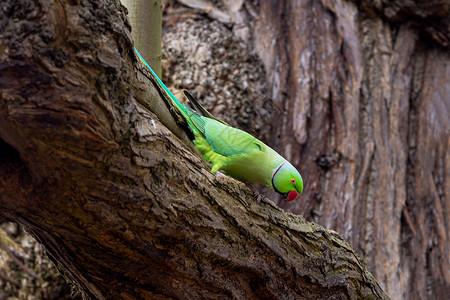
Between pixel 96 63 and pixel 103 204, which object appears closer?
pixel 96 63

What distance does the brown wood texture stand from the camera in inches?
144

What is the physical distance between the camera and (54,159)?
46.9 inches

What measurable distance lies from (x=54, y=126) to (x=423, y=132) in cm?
380

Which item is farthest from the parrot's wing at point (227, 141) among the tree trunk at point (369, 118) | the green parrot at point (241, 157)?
the tree trunk at point (369, 118)

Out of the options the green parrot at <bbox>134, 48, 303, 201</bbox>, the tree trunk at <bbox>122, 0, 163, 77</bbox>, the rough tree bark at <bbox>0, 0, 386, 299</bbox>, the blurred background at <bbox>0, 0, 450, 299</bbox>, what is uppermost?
the blurred background at <bbox>0, 0, 450, 299</bbox>

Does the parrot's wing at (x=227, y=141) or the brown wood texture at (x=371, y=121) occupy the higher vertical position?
the brown wood texture at (x=371, y=121)

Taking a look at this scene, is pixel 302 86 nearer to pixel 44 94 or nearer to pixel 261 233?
pixel 261 233

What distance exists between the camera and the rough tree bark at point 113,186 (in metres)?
1.10

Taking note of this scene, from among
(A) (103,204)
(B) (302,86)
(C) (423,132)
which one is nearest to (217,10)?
(B) (302,86)

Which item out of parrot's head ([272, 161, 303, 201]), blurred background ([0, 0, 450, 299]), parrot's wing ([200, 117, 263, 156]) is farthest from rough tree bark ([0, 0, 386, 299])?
blurred background ([0, 0, 450, 299])

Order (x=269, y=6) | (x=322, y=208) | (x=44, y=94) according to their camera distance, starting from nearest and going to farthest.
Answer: (x=44, y=94) < (x=322, y=208) < (x=269, y=6)

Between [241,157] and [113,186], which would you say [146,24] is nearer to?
[241,157]

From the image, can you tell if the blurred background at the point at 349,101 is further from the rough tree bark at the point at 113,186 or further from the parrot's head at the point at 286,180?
the rough tree bark at the point at 113,186

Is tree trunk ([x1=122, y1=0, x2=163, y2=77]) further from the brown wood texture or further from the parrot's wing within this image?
the brown wood texture
